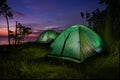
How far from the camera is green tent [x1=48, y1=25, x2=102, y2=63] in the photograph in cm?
1121

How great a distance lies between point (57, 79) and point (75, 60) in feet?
11.2

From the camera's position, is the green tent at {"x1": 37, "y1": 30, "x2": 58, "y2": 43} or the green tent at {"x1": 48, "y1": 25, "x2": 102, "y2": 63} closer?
the green tent at {"x1": 48, "y1": 25, "x2": 102, "y2": 63}

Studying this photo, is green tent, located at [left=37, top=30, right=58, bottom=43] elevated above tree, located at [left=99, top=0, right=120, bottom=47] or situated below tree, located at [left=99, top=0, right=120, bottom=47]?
below

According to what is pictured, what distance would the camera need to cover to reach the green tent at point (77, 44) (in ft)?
36.8

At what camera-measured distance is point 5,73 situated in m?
8.58

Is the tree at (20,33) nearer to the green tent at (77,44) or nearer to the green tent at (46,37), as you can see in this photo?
the green tent at (46,37)

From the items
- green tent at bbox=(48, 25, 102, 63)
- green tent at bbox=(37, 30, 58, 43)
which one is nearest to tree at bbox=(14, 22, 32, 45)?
green tent at bbox=(37, 30, 58, 43)

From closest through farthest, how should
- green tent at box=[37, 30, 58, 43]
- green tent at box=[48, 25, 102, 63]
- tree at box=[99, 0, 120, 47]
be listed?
green tent at box=[48, 25, 102, 63] → tree at box=[99, 0, 120, 47] → green tent at box=[37, 30, 58, 43]

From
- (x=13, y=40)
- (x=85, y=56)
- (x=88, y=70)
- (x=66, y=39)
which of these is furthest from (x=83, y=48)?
(x=13, y=40)

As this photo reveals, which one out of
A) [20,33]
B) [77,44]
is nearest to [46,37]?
[20,33]

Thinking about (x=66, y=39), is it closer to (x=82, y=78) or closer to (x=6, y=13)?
(x=82, y=78)

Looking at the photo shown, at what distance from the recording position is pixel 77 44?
37.1 feet

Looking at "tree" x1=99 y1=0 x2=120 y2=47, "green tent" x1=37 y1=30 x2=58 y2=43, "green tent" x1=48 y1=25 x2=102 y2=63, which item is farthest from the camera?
"green tent" x1=37 y1=30 x2=58 y2=43

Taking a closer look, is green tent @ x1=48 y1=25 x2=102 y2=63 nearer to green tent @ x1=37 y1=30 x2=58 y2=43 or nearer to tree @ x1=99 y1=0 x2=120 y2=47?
tree @ x1=99 y1=0 x2=120 y2=47
